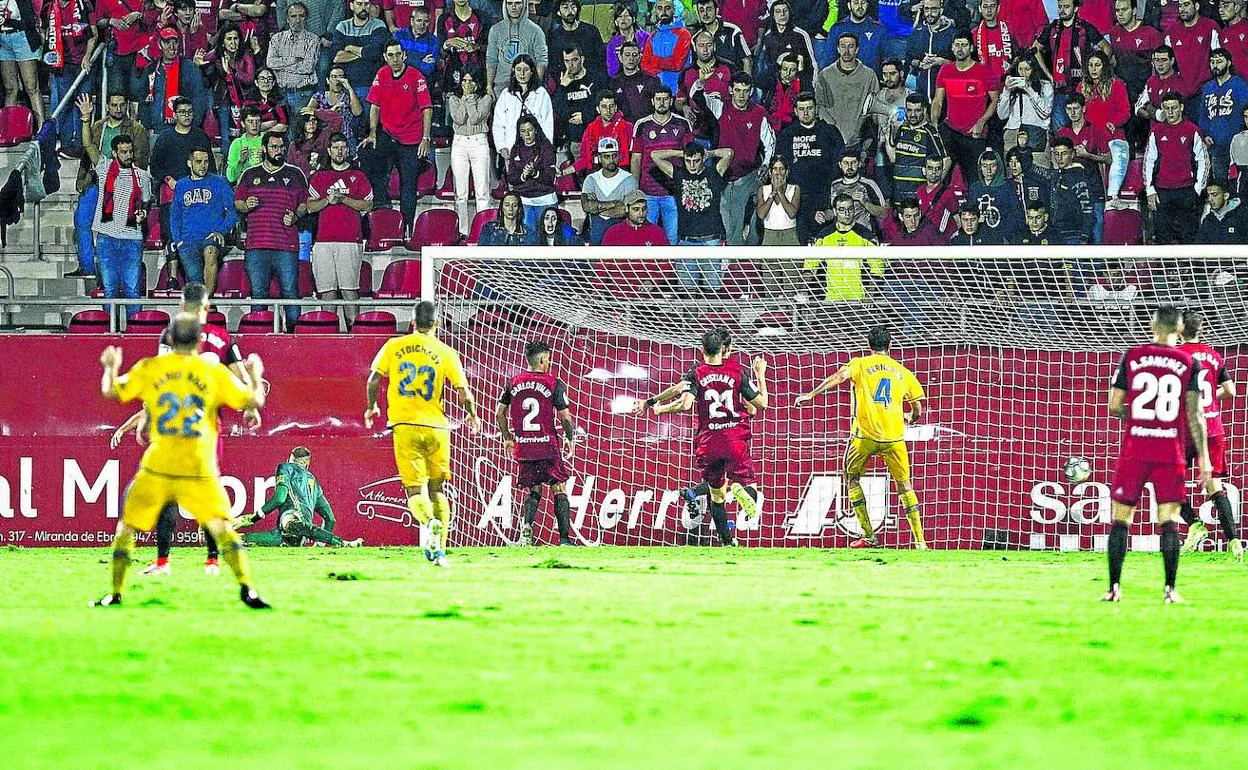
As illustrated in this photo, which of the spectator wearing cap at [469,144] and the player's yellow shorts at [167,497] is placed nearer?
the player's yellow shorts at [167,497]

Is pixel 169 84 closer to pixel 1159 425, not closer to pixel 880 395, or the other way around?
pixel 880 395

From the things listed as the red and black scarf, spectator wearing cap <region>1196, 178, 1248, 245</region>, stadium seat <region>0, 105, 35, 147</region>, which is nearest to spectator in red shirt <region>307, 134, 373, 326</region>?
the red and black scarf

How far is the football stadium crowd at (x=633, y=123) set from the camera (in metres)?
20.2

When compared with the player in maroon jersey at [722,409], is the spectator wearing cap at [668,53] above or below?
above

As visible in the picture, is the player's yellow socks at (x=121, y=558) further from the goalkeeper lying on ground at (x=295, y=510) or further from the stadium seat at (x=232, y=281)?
the stadium seat at (x=232, y=281)

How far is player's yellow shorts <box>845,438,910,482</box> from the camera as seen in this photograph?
56.1 feet

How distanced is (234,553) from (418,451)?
165 inches

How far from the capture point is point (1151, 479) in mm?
10711

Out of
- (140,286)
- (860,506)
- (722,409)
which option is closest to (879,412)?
(860,506)

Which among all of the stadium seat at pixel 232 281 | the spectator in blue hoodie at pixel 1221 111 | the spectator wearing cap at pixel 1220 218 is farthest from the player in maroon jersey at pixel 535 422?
the spectator in blue hoodie at pixel 1221 111

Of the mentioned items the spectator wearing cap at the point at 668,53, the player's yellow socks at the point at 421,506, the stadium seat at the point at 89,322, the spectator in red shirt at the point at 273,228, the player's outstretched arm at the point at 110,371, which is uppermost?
the spectator wearing cap at the point at 668,53

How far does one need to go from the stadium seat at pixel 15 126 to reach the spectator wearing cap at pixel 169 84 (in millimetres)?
1541

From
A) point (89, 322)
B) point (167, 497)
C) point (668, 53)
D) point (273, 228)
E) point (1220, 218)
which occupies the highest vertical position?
point (668, 53)

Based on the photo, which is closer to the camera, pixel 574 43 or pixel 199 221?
pixel 199 221
